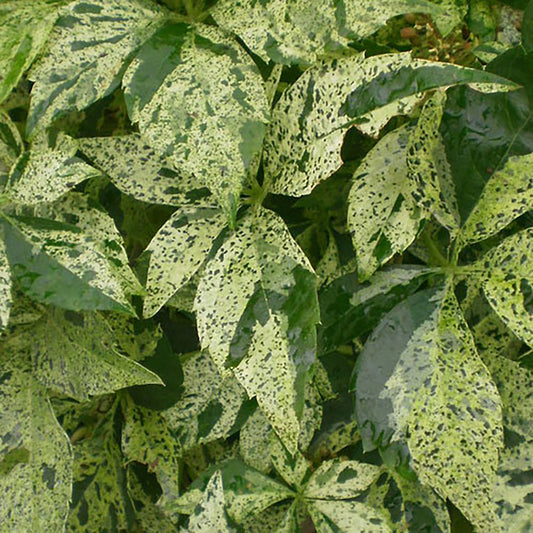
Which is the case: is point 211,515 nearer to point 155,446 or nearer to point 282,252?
point 155,446

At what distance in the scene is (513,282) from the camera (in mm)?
544

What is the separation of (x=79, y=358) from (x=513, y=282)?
38cm

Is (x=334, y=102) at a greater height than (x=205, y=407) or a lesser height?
greater

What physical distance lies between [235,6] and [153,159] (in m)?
0.14

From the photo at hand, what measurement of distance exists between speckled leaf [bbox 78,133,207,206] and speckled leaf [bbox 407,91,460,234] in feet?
0.60

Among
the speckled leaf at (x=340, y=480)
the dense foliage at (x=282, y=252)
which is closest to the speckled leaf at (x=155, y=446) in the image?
the dense foliage at (x=282, y=252)

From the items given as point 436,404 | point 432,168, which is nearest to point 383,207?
point 432,168

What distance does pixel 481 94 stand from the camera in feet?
1.74

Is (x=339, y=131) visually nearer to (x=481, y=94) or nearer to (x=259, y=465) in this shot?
(x=481, y=94)

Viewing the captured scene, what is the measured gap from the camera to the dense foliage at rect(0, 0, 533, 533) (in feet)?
1.69

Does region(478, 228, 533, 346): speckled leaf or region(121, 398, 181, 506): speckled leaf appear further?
region(121, 398, 181, 506): speckled leaf

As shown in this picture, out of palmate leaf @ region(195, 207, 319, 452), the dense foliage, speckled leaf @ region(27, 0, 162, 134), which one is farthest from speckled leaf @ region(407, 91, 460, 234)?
speckled leaf @ region(27, 0, 162, 134)

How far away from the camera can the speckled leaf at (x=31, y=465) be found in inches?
24.6

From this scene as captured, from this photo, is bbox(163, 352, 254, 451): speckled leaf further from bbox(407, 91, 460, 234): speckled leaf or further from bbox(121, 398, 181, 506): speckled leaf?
bbox(407, 91, 460, 234): speckled leaf
